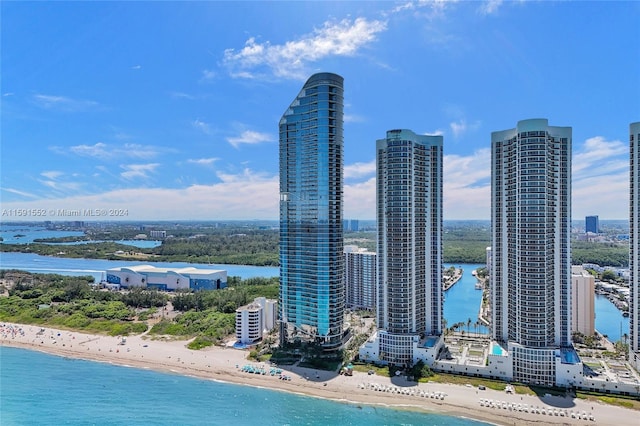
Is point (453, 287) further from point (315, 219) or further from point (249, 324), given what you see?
point (315, 219)

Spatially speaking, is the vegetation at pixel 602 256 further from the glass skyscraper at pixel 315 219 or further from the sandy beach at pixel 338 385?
the glass skyscraper at pixel 315 219

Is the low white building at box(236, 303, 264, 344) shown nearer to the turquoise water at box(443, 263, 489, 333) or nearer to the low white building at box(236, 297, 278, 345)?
the low white building at box(236, 297, 278, 345)

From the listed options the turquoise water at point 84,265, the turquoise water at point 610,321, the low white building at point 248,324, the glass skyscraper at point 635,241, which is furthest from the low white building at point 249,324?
the turquoise water at point 84,265

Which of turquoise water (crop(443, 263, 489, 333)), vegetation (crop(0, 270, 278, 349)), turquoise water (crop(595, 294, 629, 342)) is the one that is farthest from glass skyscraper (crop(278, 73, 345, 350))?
turquoise water (crop(595, 294, 629, 342))

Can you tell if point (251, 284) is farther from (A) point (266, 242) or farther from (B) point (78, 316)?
(A) point (266, 242)

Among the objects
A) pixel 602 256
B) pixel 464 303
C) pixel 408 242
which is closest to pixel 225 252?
pixel 464 303

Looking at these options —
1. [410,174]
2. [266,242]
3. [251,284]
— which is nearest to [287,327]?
[410,174]

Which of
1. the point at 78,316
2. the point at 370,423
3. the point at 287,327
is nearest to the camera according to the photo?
the point at 370,423
